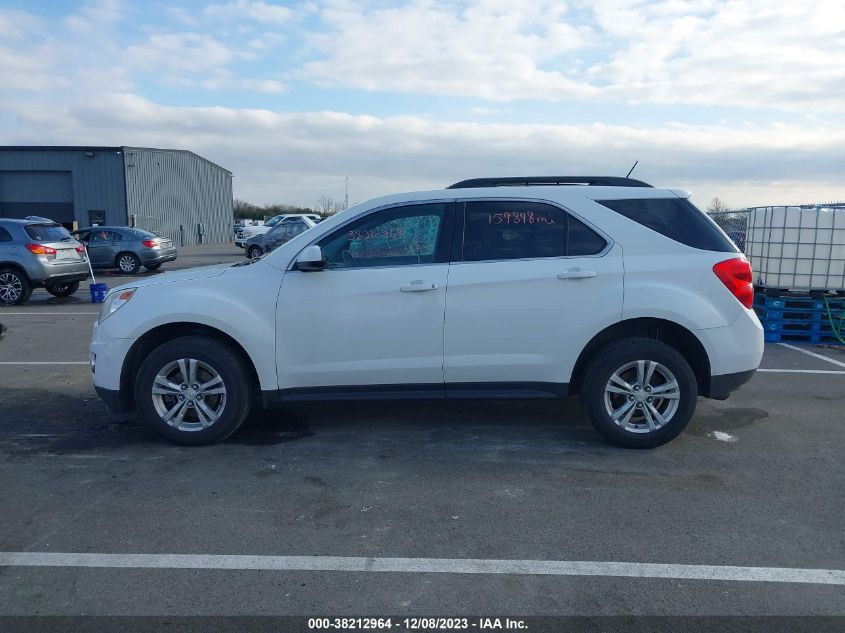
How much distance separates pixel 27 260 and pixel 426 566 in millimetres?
13328

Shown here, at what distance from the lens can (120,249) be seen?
2094cm

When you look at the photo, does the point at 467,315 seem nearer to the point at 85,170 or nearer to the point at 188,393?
the point at 188,393

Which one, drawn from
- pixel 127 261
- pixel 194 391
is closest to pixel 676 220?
pixel 194 391

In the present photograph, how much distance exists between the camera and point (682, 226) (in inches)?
203

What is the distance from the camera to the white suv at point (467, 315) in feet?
16.6

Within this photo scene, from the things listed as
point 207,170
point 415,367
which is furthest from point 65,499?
point 207,170

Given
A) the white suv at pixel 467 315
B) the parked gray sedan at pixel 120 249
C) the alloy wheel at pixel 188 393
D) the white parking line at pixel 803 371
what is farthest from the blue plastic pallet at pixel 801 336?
the parked gray sedan at pixel 120 249

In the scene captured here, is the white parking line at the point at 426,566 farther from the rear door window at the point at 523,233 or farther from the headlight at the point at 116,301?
the rear door window at the point at 523,233

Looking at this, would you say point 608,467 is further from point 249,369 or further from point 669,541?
point 249,369

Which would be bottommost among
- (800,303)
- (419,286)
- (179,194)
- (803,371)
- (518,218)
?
(803,371)

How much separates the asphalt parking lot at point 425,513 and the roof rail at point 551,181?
196cm

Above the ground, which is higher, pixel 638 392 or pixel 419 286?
pixel 419 286

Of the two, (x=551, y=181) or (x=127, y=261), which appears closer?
(x=551, y=181)

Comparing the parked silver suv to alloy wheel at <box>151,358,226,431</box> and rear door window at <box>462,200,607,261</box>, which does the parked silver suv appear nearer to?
alloy wheel at <box>151,358,226,431</box>
